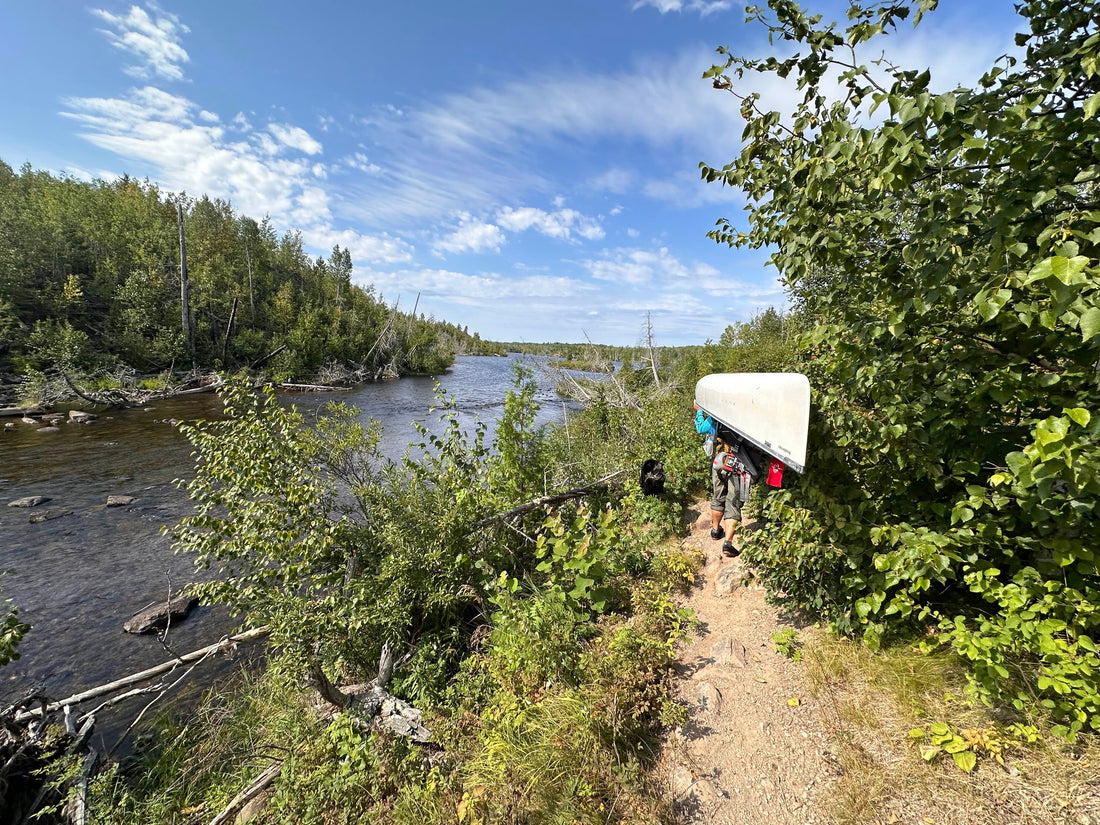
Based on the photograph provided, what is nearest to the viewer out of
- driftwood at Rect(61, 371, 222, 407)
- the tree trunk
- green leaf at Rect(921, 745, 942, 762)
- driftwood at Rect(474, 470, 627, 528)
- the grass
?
the grass

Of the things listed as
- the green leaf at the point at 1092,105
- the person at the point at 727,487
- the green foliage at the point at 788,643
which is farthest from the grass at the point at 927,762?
the green leaf at the point at 1092,105

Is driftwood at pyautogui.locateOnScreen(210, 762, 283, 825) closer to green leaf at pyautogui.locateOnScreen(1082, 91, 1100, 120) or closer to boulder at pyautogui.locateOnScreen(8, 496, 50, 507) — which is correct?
green leaf at pyautogui.locateOnScreen(1082, 91, 1100, 120)

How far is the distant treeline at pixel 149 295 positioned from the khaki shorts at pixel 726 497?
95.7 feet

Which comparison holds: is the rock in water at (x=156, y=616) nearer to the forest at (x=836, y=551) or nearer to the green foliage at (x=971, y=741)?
the forest at (x=836, y=551)

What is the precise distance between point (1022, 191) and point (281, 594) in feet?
21.3

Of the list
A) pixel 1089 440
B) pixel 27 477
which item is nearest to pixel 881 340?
pixel 1089 440

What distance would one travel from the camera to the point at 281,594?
4.74m

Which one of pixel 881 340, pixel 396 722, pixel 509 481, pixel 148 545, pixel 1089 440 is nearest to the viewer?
pixel 1089 440

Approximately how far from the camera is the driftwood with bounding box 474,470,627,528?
621 cm

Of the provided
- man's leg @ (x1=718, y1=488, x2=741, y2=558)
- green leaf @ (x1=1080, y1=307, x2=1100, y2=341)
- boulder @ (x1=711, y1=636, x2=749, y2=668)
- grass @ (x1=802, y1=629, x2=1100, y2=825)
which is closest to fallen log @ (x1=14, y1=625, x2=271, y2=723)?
boulder @ (x1=711, y1=636, x2=749, y2=668)

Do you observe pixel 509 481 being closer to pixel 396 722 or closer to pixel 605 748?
pixel 396 722

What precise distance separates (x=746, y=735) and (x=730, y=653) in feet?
2.72

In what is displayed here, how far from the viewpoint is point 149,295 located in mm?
28266

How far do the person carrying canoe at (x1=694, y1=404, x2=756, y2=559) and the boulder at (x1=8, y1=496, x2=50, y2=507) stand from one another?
14.9 meters
